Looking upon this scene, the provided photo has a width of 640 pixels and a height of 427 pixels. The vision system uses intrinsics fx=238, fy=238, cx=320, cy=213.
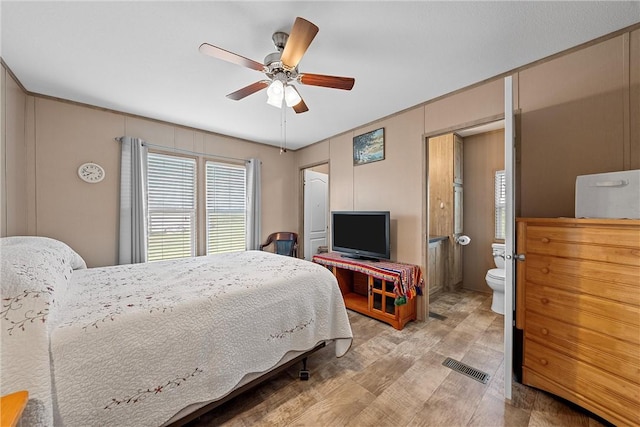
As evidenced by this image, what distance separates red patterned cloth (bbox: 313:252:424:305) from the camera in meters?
2.58

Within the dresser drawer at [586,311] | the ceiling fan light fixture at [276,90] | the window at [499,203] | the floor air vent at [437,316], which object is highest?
the ceiling fan light fixture at [276,90]

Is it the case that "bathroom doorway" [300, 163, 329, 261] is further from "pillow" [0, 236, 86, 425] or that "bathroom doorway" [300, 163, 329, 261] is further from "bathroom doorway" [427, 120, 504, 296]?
"pillow" [0, 236, 86, 425]

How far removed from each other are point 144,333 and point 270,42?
2021mm

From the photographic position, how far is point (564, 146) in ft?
6.15

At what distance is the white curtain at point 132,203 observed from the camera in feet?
9.49

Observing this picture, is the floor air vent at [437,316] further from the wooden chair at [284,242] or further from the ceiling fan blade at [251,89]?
the ceiling fan blade at [251,89]

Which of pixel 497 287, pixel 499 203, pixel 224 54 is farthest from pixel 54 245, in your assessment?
pixel 499 203

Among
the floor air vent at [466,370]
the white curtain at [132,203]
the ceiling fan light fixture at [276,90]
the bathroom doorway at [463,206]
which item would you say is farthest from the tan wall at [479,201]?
the white curtain at [132,203]

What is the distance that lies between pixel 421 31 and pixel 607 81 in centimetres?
139

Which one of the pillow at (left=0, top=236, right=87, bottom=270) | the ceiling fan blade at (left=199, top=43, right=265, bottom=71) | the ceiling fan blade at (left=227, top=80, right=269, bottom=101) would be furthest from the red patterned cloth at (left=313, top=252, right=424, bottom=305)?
the pillow at (left=0, top=236, right=87, bottom=270)

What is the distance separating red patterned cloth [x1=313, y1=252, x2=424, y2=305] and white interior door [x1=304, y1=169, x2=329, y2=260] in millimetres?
1472

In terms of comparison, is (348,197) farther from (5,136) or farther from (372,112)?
(5,136)

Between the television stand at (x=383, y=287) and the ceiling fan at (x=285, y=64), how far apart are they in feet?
6.47

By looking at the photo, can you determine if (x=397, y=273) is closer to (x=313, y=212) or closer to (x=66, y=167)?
(x=313, y=212)
